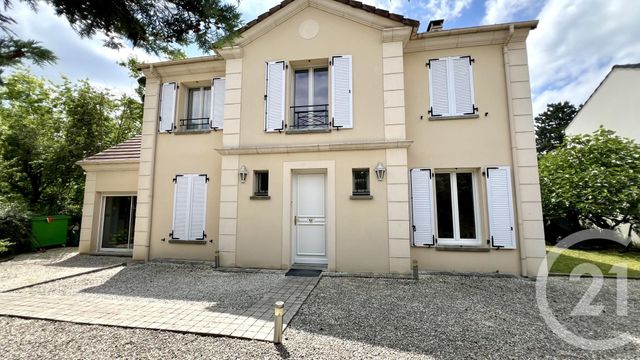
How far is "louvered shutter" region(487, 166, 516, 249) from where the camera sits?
6785 millimetres

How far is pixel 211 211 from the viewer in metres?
8.16

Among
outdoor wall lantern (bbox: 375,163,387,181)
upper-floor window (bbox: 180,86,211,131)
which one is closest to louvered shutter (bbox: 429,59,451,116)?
outdoor wall lantern (bbox: 375,163,387,181)

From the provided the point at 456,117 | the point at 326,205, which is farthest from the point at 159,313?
Result: the point at 456,117

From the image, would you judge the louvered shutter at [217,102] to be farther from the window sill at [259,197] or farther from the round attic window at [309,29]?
the round attic window at [309,29]

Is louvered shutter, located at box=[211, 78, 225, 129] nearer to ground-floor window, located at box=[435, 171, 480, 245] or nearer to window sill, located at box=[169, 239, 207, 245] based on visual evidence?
window sill, located at box=[169, 239, 207, 245]

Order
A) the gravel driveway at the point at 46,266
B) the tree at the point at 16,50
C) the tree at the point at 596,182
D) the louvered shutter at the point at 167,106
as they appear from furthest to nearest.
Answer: the tree at the point at 596,182 < the louvered shutter at the point at 167,106 < the gravel driveway at the point at 46,266 < the tree at the point at 16,50

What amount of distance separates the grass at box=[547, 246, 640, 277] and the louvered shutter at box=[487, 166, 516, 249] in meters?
1.77

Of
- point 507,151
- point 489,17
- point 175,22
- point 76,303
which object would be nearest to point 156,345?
point 76,303

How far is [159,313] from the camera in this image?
4355 millimetres

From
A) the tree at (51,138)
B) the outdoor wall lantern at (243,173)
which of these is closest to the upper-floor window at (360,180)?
the outdoor wall lantern at (243,173)

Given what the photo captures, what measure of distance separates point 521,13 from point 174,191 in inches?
412

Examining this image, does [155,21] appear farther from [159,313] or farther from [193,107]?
[193,107]

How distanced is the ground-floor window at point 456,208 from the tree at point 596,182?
20.5ft

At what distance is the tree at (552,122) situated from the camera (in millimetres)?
35281
